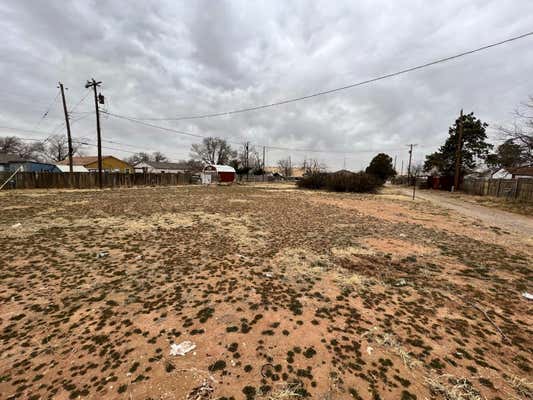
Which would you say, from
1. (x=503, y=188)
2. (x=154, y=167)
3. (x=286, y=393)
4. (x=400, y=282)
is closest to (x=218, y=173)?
(x=154, y=167)

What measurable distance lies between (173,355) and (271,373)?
878 mm

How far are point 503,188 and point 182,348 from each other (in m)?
26.2

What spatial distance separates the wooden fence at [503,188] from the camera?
51.9ft

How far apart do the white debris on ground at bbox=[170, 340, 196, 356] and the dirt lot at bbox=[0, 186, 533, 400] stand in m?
0.06

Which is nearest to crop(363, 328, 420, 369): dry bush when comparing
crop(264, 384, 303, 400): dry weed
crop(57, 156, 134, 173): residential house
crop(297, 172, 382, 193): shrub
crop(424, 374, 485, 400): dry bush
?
crop(424, 374, 485, 400): dry bush

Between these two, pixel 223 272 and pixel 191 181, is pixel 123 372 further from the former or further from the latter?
pixel 191 181

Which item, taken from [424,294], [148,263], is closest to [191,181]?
[148,263]

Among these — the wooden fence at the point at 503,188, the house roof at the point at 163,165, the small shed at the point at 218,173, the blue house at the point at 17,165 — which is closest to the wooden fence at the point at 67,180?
the small shed at the point at 218,173

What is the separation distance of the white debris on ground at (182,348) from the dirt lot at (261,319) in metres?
0.06

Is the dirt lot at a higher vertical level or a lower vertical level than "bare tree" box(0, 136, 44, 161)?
lower

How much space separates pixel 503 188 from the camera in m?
18.5

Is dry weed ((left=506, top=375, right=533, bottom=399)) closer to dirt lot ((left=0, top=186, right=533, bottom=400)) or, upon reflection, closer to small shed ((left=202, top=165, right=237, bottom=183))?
dirt lot ((left=0, top=186, right=533, bottom=400))

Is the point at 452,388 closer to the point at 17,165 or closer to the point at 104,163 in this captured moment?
the point at 17,165

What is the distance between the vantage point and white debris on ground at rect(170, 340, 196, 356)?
2024 mm
